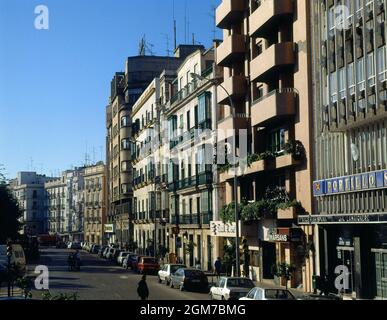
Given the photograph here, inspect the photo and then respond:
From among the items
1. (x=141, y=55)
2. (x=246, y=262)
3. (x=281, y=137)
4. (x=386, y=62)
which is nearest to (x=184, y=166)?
(x=246, y=262)

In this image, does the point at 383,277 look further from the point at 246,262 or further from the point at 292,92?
the point at 246,262

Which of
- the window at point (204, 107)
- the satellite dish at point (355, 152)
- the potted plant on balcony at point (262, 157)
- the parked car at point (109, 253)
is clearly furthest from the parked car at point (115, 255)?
the satellite dish at point (355, 152)

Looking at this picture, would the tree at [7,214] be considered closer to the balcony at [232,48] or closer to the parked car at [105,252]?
the parked car at [105,252]

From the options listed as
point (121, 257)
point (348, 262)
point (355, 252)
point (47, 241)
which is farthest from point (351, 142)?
point (47, 241)

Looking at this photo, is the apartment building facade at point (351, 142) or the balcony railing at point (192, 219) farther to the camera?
the balcony railing at point (192, 219)

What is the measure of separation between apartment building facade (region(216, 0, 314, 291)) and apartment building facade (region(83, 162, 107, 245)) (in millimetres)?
87023

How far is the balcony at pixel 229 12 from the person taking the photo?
1710 inches

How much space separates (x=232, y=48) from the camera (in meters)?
42.9

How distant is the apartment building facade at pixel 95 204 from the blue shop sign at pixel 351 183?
9857 cm

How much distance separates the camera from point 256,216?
37.9m

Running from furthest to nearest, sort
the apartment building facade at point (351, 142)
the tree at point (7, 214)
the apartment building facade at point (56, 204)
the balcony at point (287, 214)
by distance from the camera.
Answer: the apartment building facade at point (56, 204) → the tree at point (7, 214) → the balcony at point (287, 214) → the apartment building facade at point (351, 142)
